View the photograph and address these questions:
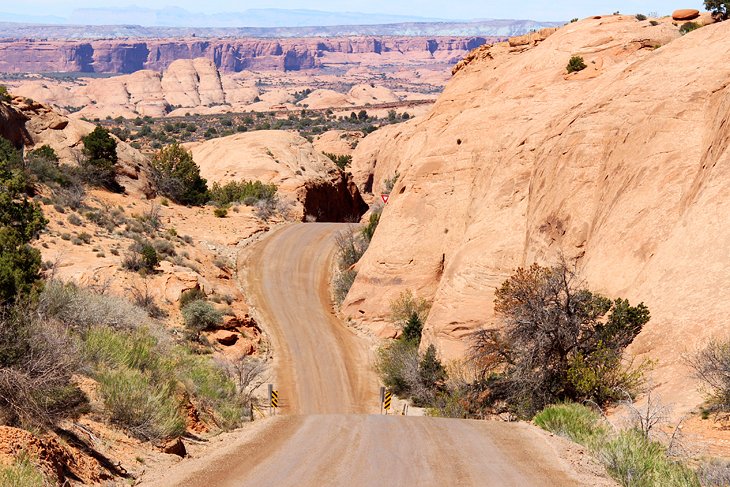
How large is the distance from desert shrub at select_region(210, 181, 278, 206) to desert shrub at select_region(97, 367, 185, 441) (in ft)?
171

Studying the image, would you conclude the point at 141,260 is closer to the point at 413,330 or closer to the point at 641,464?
the point at 413,330

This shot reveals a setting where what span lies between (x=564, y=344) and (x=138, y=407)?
12.3 metres

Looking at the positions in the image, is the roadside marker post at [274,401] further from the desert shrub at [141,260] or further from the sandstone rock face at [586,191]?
the desert shrub at [141,260]

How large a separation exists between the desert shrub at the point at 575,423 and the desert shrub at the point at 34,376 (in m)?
9.35

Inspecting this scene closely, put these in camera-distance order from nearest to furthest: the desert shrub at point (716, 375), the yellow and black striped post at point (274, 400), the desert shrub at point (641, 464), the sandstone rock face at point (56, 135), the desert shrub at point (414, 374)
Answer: the desert shrub at point (641, 464), the desert shrub at point (716, 375), the yellow and black striped post at point (274, 400), the desert shrub at point (414, 374), the sandstone rock face at point (56, 135)

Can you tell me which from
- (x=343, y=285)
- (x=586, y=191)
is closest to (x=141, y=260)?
(x=343, y=285)

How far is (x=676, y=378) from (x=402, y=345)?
2046cm

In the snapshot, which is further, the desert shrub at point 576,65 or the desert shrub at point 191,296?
the desert shrub at point 576,65

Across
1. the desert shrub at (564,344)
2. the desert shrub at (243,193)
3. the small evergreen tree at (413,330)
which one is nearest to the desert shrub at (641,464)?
the desert shrub at (564,344)

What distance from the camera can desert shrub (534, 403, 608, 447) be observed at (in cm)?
1427

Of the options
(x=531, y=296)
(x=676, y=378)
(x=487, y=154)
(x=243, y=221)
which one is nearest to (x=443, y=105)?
(x=487, y=154)

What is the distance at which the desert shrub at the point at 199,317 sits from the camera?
36406mm

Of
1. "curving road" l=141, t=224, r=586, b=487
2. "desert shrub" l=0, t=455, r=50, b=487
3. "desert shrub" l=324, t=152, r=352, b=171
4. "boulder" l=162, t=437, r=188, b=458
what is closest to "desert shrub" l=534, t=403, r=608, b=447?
"curving road" l=141, t=224, r=586, b=487

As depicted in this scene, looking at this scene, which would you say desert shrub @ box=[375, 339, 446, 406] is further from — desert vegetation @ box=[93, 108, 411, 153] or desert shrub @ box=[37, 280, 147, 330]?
desert vegetation @ box=[93, 108, 411, 153]
